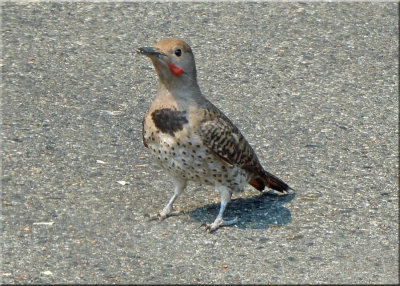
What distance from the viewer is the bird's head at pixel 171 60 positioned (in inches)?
206

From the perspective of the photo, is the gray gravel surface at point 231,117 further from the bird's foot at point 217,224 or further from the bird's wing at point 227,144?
the bird's wing at point 227,144

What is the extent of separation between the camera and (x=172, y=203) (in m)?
5.61

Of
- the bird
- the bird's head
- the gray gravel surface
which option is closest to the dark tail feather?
the gray gravel surface

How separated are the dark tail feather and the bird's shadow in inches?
3.7

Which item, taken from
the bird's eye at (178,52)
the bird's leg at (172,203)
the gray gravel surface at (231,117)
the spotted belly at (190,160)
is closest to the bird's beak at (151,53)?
the bird's eye at (178,52)

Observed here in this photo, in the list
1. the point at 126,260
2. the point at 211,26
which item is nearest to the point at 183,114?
the point at 126,260

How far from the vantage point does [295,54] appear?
332 inches

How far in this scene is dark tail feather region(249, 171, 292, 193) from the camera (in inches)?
229

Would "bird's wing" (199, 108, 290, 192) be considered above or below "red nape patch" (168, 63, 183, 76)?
below

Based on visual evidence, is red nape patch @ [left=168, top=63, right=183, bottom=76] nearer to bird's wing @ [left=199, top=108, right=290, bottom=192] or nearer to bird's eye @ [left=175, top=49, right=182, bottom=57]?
bird's eye @ [left=175, top=49, right=182, bottom=57]

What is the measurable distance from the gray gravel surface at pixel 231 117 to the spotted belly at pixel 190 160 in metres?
0.38

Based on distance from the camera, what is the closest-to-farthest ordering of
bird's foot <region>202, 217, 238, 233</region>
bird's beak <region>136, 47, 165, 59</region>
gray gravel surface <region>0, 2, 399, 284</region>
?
gray gravel surface <region>0, 2, 399, 284</region>
bird's beak <region>136, 47, 165, 59</region>
bird's foot <region>202, 217, 238, 233</region>

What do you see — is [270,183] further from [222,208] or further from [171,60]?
[171,60]

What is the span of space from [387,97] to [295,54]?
3.83 feet
